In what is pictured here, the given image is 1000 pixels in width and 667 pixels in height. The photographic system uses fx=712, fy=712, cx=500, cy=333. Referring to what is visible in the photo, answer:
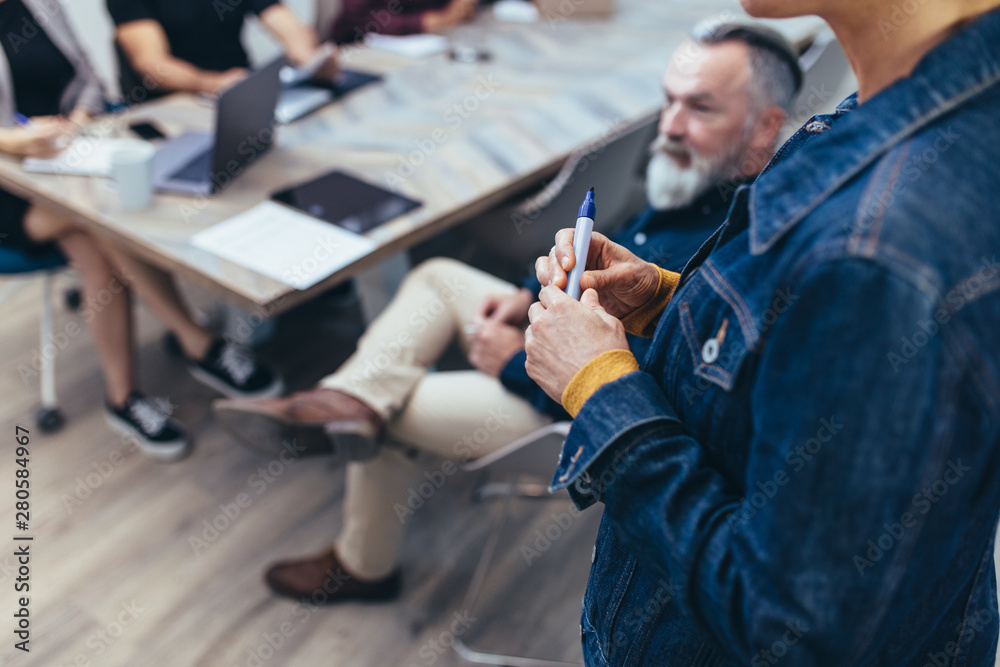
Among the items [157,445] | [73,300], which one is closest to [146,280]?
Answer: [157,445]

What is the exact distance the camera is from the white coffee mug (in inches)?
62.8

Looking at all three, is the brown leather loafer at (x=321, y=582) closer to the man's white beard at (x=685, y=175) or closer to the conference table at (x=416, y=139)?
the conference table at (x=416, y=139)

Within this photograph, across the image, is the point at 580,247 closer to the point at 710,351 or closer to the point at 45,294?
the point at 710,351

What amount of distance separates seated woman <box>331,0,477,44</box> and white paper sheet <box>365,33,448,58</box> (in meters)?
0.17

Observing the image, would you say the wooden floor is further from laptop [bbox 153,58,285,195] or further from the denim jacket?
the denim jacket

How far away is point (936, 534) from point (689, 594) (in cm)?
20

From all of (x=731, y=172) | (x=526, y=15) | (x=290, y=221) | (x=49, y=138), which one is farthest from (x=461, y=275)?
(x=526, y=15)

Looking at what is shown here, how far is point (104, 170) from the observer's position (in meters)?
1.76

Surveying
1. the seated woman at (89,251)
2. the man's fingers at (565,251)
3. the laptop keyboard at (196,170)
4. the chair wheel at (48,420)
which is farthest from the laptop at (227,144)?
the man's fingers at (565,251)

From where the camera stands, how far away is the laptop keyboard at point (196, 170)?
1.77m

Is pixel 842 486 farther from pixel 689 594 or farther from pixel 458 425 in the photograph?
pixel 458 425

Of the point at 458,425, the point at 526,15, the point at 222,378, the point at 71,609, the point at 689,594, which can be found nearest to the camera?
the point at 689,594

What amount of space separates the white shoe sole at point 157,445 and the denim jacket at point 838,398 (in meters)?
1.77

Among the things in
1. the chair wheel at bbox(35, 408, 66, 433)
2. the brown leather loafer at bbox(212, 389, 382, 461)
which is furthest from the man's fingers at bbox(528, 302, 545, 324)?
the chair wheel at bbox(35, 408, 66, 433)
